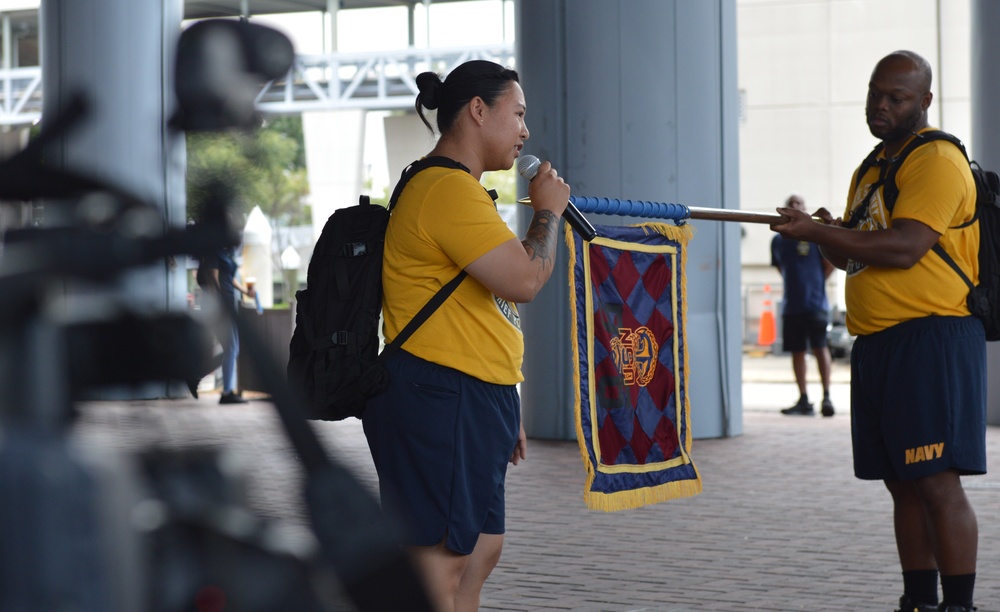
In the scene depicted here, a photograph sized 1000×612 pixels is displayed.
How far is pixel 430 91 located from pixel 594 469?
51.4 inches

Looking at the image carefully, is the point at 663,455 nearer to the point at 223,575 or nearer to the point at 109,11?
the point at 109,11

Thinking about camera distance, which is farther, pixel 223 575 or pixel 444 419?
pixel 444 419

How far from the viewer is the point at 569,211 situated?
143 inches

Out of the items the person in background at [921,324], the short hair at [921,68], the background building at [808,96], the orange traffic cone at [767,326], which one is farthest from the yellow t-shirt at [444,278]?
the background building at [808,96]

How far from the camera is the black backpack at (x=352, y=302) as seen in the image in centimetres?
313

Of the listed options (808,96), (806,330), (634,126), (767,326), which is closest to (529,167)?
(634,126)

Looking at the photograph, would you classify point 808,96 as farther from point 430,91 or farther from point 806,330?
point 430,91

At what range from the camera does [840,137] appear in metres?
27.5

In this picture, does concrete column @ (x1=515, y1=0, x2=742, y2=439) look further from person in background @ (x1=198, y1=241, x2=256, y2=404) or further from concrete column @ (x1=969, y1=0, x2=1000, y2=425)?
person in background @ (x1=198, y1=241, x2=256, y2=404)

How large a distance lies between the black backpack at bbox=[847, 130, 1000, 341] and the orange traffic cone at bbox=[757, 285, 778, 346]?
21.2 metres

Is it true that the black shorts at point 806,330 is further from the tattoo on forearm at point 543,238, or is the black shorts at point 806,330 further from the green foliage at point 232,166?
the green foliage at point 232,166

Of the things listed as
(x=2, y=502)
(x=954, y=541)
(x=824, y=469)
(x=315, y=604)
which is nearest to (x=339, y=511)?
(x=315, y=604)

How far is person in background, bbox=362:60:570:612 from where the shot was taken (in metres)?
3.12

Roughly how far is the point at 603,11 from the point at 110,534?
9.94 metres
